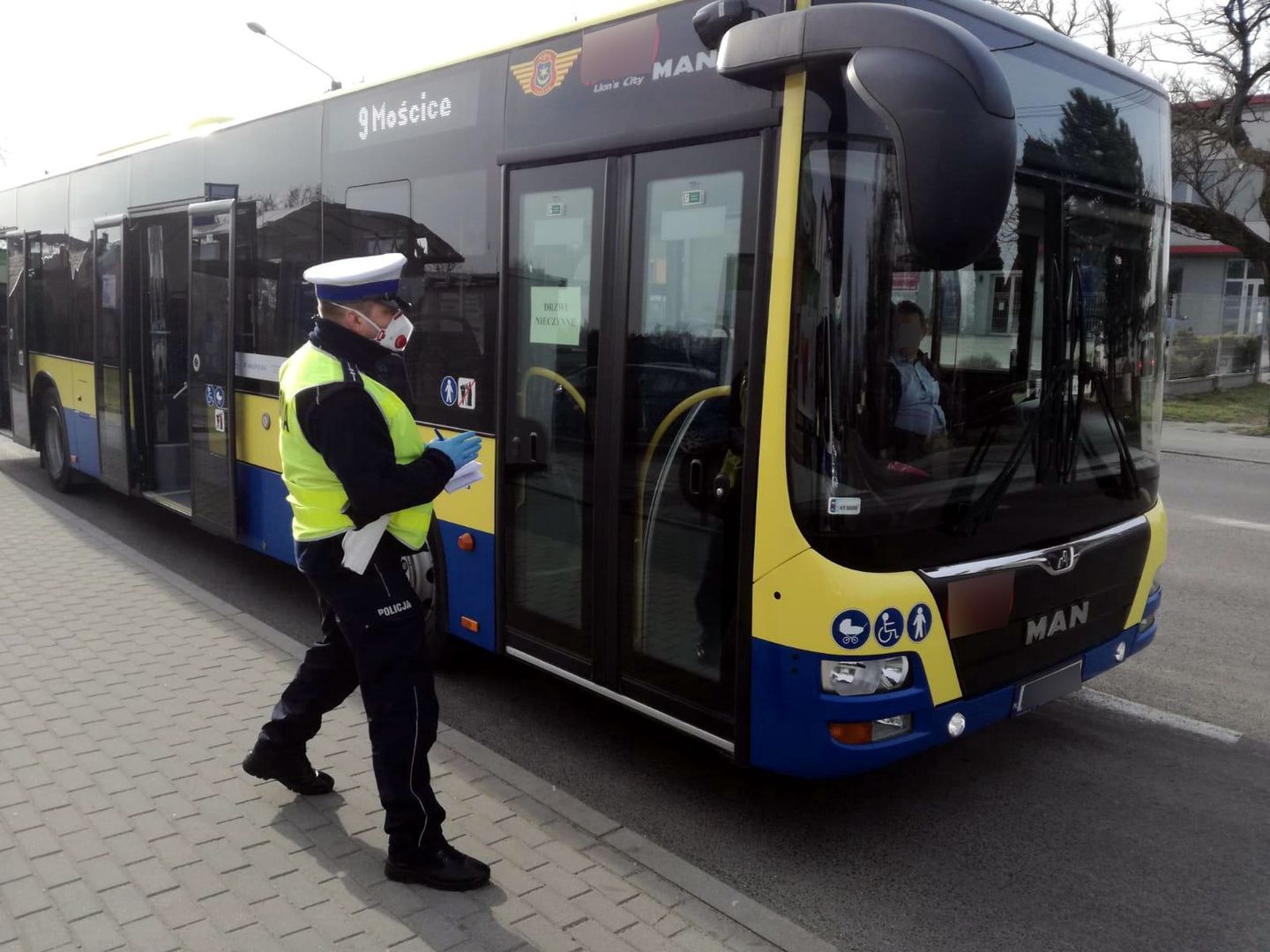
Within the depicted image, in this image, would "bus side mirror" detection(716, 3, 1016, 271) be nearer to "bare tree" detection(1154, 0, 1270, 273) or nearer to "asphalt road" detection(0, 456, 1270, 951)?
"asphalt road" detection(0, 456, 1270, 951)

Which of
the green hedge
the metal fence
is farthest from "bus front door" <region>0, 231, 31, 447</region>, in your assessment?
the green hedge

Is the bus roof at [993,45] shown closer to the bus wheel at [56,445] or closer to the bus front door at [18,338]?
the bus wheel at [56,445]

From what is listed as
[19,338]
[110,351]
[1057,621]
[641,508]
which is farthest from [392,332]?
[19,338]

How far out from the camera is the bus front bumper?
3646 millimetres

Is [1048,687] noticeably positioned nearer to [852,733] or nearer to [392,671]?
[852,733]

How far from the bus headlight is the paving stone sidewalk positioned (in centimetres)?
73

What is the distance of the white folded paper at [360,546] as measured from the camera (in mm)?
3529

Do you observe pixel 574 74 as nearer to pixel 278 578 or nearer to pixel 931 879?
pixel 931 879

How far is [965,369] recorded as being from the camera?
12.7ft

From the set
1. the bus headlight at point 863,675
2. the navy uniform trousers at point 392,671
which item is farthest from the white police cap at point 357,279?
the bus headlight at point 863,675

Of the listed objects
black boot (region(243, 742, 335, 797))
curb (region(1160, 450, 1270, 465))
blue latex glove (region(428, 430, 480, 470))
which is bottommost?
black boot (region(243, 742, 335, 797))

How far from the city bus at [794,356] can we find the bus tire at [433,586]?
0.10ft

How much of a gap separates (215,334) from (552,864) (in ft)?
15.9

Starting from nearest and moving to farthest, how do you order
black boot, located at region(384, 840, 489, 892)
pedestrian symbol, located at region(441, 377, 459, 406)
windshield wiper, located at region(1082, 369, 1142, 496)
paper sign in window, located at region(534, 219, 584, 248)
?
black boot, located at region(384, 840, 489, 892)
windshield wiper, located at region(1082, 369, 1142, 496)
paper sign in window, located at region(534, 219, 584, 248)
pedestrian symbol, located at region(441, 377, 459, 406)
